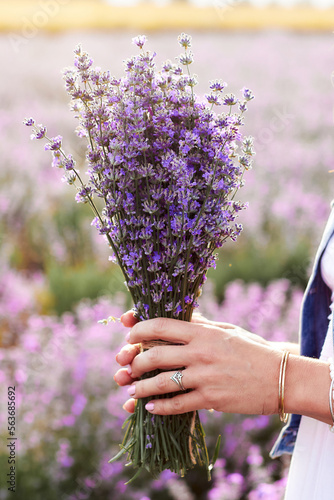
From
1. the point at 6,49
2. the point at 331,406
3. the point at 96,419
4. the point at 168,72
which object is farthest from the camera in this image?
the point at 6,49

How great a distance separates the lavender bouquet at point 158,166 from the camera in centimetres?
105

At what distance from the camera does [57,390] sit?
2.65 meters

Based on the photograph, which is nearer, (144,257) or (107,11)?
(144,257)

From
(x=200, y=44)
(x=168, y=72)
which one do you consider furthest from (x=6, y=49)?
(x=168, y=72)

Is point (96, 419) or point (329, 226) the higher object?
point (329, 226)

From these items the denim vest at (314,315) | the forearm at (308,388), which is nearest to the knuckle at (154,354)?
the forearm at (308,388)

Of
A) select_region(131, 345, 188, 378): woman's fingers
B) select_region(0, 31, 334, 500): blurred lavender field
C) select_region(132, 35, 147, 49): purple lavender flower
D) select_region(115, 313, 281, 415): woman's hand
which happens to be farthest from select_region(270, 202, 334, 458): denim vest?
select_region(0, 31, 334, 500): blurred lavender field

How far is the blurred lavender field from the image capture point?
249cm

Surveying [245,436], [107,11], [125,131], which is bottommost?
[245,436]

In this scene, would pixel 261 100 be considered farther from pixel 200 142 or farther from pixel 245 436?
pixel 200 142

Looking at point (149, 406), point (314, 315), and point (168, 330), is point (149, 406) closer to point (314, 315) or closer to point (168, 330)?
point (168, 330)

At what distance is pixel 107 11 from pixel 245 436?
25.8 feet

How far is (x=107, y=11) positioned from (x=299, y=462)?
8.75 m

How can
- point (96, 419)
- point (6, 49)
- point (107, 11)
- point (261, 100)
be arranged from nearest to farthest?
point (96, 419), point (261, 100), point (6, 49), point (107, 11)
